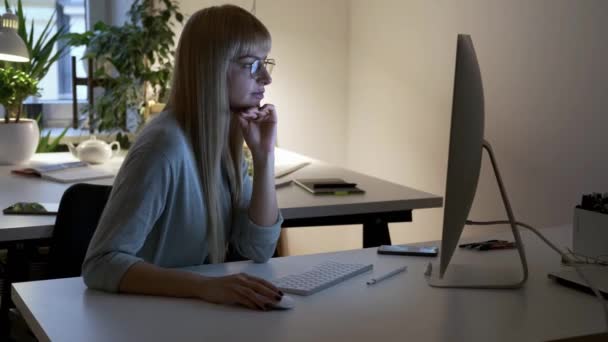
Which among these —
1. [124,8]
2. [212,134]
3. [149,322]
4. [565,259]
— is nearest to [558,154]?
[565,259]

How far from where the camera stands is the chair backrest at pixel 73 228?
1899mm

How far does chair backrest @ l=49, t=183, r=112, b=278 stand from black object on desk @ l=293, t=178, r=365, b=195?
0.78m

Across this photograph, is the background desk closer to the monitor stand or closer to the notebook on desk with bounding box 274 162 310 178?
the notebook on desk with bounding box 274 162 310 178

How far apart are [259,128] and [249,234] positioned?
26 cm

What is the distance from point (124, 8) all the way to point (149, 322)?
295 cm

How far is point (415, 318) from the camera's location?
130 centimetres

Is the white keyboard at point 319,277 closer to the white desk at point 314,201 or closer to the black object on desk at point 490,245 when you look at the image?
the black object on desk at point 490,245

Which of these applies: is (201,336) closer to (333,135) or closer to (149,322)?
(149,322)

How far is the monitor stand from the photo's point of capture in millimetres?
1482

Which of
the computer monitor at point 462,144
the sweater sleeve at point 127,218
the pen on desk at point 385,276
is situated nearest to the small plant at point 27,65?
the sweater sleeve at point 127,218

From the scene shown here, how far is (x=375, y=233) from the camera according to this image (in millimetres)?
2428

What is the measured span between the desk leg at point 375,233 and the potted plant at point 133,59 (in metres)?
1.36

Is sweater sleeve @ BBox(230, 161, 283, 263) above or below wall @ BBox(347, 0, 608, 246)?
below

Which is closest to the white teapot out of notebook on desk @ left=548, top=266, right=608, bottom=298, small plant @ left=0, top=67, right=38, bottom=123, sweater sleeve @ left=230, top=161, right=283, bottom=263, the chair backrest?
small plant @ left=0, top=67, right=38, bottom=123
